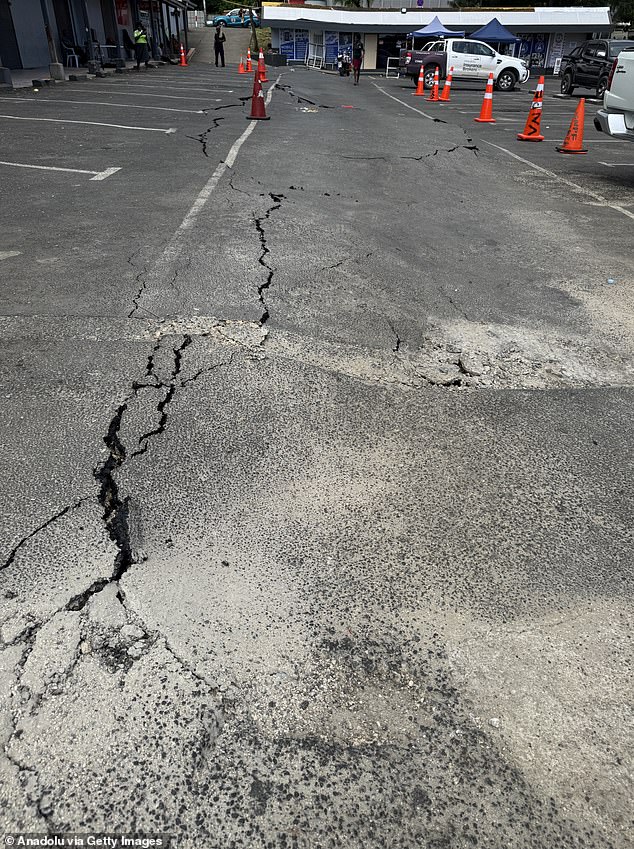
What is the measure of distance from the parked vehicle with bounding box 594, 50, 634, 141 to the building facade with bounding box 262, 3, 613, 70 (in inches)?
1593

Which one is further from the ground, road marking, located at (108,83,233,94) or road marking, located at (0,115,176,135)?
road marking, located at (108,83,233,94)

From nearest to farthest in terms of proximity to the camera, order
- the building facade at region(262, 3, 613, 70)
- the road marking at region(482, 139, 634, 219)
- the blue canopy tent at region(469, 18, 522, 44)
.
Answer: the road marking at region(482, 139, 634, 219) < the blue canopy tent at region(469, 18, 522, 44) < the building facade at region(262, 3, 613, 70)

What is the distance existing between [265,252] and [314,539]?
12.9 feet

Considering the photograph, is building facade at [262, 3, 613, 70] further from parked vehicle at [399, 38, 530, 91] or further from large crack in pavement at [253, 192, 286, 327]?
large crack in pavement at [253, 192, 286, 327]

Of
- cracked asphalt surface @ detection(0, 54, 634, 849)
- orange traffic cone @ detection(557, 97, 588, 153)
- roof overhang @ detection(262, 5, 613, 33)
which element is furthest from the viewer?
roof overhang @ detection(262, 5, 613, 33)

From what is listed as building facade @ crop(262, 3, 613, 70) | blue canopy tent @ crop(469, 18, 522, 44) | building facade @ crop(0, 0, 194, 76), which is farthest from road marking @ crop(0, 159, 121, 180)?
building facade @ crop(262, 3, 613, 70)

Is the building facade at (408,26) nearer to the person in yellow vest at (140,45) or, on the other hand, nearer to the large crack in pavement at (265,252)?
the person in yellow vest at (140,45)

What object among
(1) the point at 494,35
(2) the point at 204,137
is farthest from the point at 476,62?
(2) the point at 204,137

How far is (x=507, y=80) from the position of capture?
29.0 m

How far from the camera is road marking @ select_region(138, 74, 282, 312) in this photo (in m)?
5.43

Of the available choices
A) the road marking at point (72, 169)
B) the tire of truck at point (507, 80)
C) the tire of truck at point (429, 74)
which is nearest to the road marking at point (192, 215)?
the road marking at point (72, 169)

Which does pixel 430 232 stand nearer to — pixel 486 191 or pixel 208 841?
pixel 486 191

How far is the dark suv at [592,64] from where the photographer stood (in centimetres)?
2108

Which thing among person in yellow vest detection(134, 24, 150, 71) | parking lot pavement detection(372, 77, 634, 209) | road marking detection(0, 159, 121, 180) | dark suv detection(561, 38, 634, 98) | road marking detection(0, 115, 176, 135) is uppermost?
person in yellow vest detection(134, 24, 150, 71)
